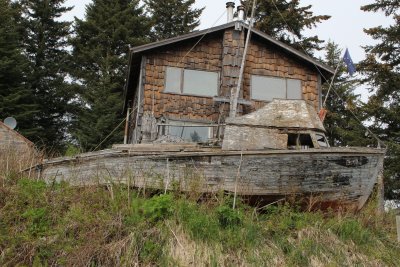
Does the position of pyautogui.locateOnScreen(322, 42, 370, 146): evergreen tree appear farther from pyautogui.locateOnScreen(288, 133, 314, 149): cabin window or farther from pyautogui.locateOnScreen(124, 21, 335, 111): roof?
pyautogui.locateOnScreen(288, 133, 314, 149): cabin window

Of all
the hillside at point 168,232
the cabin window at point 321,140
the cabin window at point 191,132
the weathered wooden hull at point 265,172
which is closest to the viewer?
the hillside at point 168,232

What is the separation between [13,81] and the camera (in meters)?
23.3

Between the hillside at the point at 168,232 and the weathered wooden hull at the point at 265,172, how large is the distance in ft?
1.13

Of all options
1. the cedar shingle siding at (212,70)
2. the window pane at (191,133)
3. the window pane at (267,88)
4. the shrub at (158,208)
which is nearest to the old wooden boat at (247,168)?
the shrub at (158,208)

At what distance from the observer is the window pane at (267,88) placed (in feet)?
49.0

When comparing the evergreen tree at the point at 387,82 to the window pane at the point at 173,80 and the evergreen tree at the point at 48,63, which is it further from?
the evergreen tree at the point at 48,63

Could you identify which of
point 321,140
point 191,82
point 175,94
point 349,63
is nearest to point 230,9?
point 191,82

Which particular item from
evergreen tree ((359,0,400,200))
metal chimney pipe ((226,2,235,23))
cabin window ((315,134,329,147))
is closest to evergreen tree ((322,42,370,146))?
evergreen tree ((359,0,400,200))

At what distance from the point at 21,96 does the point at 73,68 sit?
5.83 metres

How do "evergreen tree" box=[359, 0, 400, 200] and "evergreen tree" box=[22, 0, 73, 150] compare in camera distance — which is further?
"evergreen tree" box=[22, 0, 73, 150]

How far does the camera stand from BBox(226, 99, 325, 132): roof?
9.85 m

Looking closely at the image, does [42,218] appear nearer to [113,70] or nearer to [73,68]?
[113,70]

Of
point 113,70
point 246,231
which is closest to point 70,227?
point 246,231

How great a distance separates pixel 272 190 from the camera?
8977 millimetres
